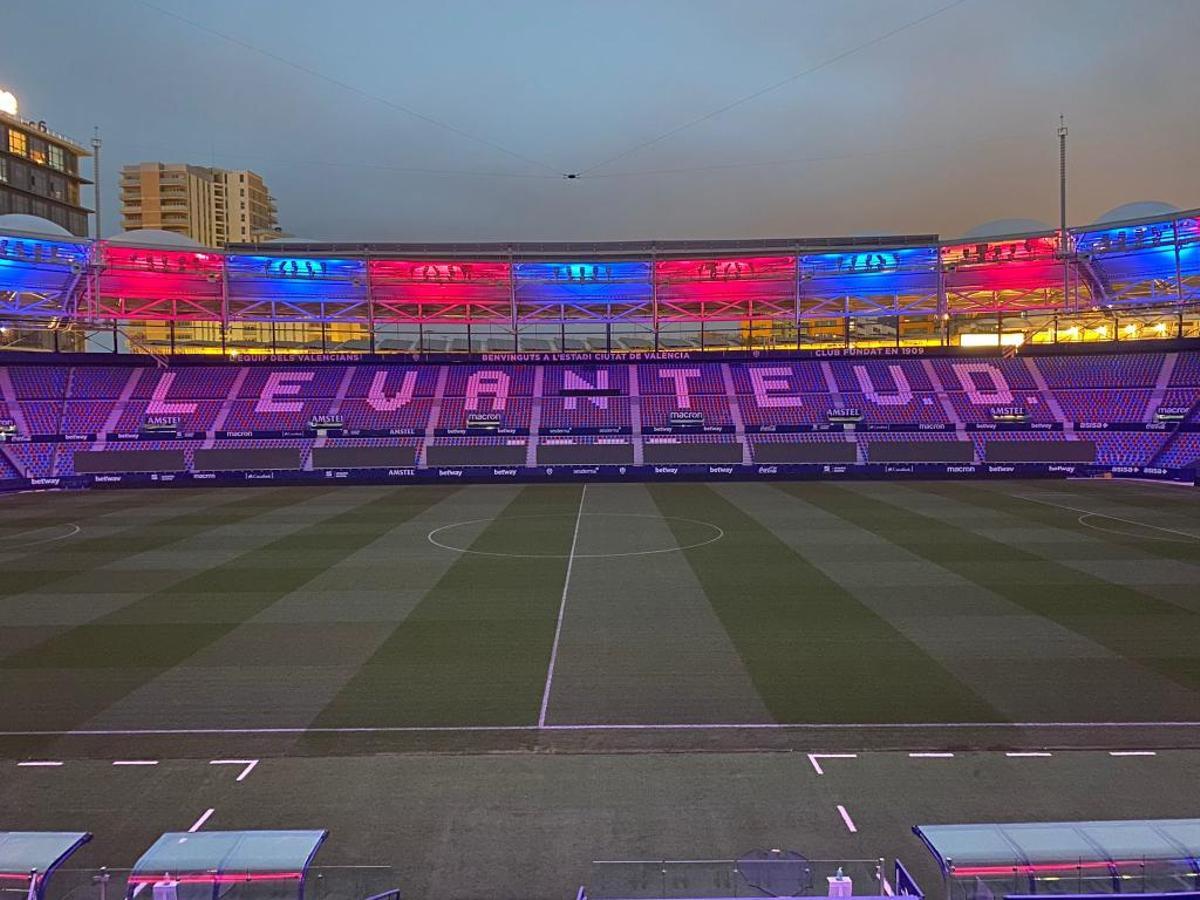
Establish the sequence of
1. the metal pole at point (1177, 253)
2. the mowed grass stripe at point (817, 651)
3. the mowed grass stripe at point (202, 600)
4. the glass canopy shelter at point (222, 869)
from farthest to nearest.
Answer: the metal pole at point (1177, 253), the mowed grass stripe at point (202, 600), the mowed grass stripe at point (817, 651), the glass canopy shelter at point (222, 869)

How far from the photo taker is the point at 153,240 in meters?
46.6

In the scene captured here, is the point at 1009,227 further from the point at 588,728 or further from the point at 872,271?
the point at 588,728

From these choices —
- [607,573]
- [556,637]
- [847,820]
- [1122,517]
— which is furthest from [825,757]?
[1122,517]

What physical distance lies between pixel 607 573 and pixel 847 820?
480 inches

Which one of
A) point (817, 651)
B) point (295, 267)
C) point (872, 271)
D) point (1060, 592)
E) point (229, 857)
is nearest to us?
point (229, 857)

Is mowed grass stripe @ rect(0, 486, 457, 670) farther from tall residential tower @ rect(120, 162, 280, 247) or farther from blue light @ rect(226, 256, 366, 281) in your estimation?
tall residential tower @ rect(120, 162, 280, 247)

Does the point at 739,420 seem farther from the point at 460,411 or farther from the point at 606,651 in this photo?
the point at 606,651

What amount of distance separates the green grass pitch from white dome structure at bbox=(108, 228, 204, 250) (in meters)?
19.6

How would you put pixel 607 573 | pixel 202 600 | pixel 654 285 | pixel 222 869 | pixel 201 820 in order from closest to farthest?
pixel 222 869 → pixel 201 820 → pixel 202 600 → pixel 607 573 → pixel 654 285

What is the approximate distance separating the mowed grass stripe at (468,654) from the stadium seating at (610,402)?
25934mm

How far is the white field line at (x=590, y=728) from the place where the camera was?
10.8 metres

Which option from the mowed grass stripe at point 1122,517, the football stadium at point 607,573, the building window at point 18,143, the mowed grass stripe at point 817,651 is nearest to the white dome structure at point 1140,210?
the football stadium at point 607,573

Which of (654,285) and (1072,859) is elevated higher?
(654,285)

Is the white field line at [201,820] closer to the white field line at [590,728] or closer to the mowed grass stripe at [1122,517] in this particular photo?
the white field line at [590,728]
